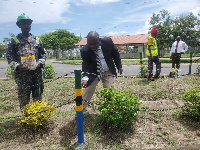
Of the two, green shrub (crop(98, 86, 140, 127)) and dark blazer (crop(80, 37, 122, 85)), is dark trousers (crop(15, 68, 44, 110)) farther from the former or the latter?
green shrub (crop(98, 86, 140, 127))

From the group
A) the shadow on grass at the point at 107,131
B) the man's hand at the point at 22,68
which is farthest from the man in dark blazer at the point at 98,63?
the man's hand at the point at 22,68

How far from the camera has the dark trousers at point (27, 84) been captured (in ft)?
10.3

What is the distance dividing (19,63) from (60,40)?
38669mm

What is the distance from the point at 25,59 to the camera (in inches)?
117

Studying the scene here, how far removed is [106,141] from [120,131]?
1.00 ft

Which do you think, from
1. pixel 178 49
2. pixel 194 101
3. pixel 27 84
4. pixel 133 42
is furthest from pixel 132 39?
pixel 27 84

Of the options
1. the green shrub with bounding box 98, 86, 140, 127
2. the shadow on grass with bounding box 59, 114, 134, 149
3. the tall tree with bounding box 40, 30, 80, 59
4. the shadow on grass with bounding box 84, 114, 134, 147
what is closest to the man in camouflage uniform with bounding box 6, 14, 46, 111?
the shadow on grass with bounding box 59, 114, 134, 149

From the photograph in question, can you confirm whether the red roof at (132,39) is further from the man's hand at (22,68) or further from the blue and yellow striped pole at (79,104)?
the blue and yellow striped pole at (79,104)

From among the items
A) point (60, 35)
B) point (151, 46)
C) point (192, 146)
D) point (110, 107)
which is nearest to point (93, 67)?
point (110, 107)

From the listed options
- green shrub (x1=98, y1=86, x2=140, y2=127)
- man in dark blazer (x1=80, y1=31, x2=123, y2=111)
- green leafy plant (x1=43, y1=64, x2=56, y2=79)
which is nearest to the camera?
green shrub (x1=98, y1=86, x2=140, y2=127)

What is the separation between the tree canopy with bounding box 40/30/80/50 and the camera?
129 feet

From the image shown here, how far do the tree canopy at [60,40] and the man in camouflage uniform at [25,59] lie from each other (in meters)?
36.6

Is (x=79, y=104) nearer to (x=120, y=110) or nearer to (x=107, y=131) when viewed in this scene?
(x=120, y=110)

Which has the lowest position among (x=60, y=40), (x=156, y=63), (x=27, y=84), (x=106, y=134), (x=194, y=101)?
(x=106, y=134)
